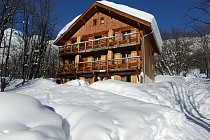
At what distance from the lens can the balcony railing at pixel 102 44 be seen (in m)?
21.0

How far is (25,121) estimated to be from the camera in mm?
5035

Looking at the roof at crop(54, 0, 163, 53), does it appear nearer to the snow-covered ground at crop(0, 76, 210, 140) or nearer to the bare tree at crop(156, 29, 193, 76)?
the snow-covered ground at crop(0, 76, 210, 140)

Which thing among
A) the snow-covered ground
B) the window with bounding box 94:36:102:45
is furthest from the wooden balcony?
the snow-covered ground

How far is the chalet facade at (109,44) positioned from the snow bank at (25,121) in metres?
14.8

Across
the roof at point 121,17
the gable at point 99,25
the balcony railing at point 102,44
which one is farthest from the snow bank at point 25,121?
the gable at point 99,25

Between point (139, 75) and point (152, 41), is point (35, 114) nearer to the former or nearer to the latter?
point (139, 75)

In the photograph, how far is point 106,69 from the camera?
2139cm

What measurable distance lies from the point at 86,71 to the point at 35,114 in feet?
56.8

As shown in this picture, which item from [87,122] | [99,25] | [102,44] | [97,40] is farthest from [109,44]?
[87,122]

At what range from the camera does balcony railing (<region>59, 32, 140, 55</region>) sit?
68.8ft

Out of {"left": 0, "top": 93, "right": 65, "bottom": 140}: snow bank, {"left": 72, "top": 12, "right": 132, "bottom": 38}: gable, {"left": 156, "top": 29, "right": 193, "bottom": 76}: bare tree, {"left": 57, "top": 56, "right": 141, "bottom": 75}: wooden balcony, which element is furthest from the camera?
{"left": 156, "top": 29, "right": 193, "bottom": 76}: bare tree

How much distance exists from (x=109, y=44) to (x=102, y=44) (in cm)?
105

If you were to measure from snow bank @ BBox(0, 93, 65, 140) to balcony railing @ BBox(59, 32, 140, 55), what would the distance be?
51.7 feet

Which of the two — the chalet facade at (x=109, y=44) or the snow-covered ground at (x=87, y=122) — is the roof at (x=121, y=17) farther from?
the snow-covered ground at (x=87, y=122)
